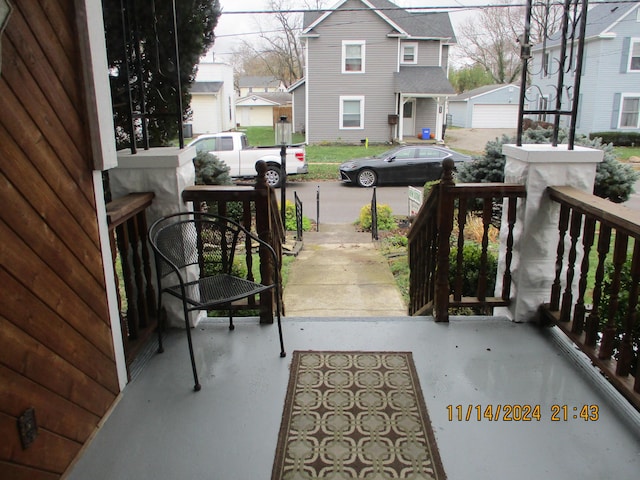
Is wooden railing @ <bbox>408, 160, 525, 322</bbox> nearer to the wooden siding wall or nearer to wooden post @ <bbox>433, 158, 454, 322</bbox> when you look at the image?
wooden post @ <bbox>433, 158, 454, 322</bbox>

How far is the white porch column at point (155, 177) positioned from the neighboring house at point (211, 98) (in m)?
21.6

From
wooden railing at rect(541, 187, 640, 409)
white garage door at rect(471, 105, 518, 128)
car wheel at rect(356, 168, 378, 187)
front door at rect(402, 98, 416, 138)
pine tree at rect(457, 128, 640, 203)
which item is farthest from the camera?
white garage door at rect(471, 105, 518, 128)

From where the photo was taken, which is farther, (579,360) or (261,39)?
(261,39)

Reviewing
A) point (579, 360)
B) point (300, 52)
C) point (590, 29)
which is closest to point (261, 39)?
point (300, 52)

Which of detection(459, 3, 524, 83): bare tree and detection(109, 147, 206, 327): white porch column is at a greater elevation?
detection(459, 3, 524, 83): bare tree

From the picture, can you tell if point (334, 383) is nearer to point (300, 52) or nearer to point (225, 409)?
point (225, 409)

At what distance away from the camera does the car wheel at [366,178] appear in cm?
1352

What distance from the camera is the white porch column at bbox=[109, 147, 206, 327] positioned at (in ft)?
9.12

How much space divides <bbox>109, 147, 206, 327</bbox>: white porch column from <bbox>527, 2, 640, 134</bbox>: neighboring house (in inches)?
712

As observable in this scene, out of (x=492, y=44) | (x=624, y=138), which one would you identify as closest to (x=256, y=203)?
(x=624, y=138)

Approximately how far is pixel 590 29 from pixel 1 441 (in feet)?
74.3

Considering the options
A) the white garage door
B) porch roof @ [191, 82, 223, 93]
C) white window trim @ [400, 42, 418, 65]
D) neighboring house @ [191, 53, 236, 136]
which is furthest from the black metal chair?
the white garage door

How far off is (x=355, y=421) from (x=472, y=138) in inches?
940

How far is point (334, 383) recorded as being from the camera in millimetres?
2426
